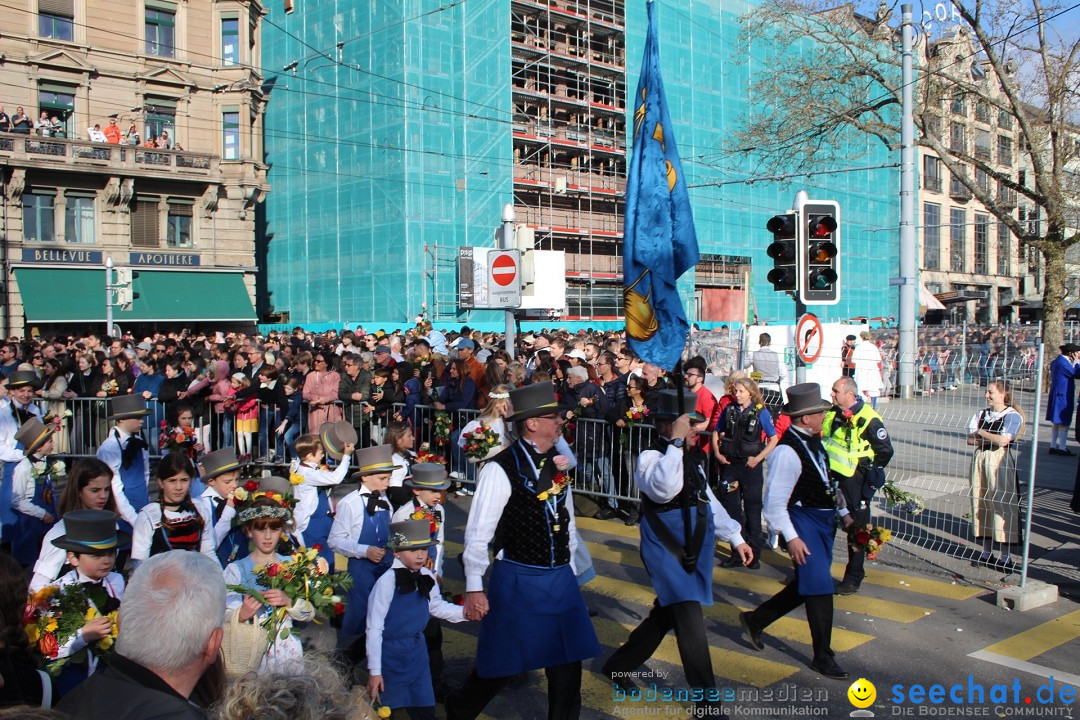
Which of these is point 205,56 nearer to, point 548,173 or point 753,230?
point 548,173

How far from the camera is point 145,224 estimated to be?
33.0 metres

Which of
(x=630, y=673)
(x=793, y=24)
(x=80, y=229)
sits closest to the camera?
(x=630, y=673)

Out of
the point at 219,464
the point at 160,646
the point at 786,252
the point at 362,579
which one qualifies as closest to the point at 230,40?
the point at 786,252

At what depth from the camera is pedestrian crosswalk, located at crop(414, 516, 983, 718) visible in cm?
590

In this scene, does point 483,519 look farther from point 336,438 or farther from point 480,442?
point 480,442

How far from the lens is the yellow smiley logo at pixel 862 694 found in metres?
5.50

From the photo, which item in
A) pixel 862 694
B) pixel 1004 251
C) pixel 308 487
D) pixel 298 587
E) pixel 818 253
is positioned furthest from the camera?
pixel 1004 251

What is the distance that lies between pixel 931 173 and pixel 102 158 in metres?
48.1

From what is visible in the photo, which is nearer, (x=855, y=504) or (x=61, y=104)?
(x=855, y=504)

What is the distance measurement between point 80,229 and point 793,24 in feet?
80.5

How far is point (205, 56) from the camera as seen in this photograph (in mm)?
34281

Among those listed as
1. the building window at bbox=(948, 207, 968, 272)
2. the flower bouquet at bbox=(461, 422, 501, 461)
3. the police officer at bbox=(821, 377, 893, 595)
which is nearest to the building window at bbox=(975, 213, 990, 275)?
the building window at bbox=(948, 207, 968, 272)

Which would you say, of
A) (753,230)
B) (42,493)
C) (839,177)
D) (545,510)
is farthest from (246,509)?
(839,177)

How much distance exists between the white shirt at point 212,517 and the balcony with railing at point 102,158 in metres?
28.5
